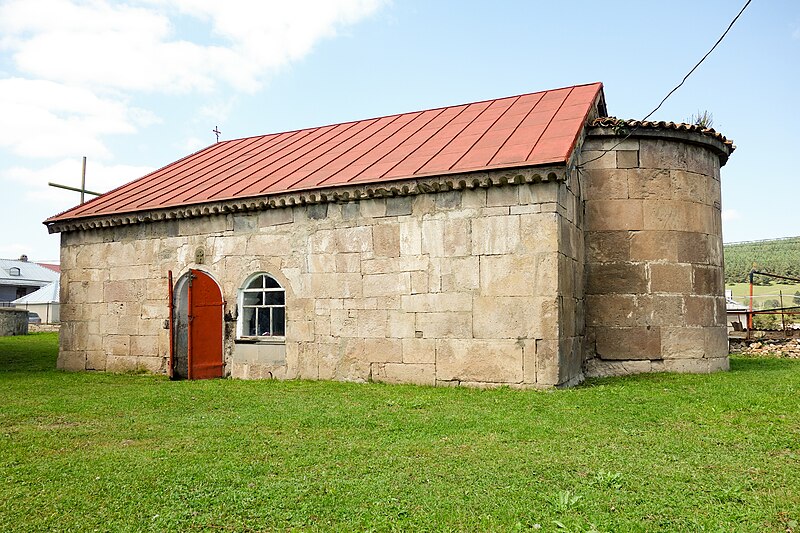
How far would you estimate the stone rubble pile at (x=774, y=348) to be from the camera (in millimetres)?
15439

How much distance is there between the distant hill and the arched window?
54674 mm

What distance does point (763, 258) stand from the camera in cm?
6619

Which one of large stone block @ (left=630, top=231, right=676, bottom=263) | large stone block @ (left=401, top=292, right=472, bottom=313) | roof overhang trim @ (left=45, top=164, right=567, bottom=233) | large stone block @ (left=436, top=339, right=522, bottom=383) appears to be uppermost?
roof overhang trim @ (left=45, top=164, right=567, bottom=233)

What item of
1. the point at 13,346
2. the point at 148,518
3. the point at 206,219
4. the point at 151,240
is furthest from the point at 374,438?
the point at 13,346

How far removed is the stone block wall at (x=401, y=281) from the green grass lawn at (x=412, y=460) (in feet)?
2.69

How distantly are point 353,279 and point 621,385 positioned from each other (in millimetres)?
4622

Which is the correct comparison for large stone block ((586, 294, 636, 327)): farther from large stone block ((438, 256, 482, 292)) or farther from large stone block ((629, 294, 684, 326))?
large stone block ((438, 256, 482, 292))

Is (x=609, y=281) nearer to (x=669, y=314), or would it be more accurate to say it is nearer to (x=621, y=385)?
(x=669, y=314)

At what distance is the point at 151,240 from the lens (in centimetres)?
1316

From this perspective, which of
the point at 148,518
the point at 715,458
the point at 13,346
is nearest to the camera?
the point at 148,518

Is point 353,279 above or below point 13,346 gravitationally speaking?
above

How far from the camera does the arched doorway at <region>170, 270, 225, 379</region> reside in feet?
39.6

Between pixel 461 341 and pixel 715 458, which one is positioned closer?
pixel 715 458

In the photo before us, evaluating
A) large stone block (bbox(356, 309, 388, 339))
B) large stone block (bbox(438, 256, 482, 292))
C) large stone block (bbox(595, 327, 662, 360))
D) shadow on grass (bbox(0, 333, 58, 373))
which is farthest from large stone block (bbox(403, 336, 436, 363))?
shadow on grass (bbox(0, 333, 58, 373))
